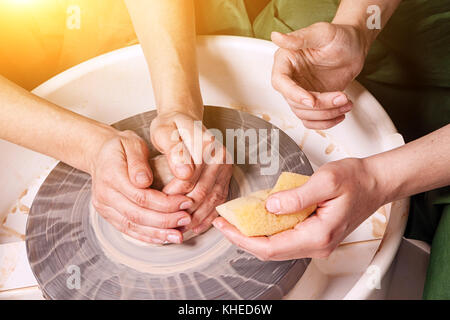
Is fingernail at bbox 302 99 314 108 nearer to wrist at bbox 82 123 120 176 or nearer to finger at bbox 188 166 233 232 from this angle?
finger at bbox 188 166 233 232

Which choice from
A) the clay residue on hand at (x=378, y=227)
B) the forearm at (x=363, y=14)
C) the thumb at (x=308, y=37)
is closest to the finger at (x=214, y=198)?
the thumb at (x=308, y=37)

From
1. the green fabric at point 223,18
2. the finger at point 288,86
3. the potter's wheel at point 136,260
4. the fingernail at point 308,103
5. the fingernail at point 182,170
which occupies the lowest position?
the potter's wheel at point 136,260

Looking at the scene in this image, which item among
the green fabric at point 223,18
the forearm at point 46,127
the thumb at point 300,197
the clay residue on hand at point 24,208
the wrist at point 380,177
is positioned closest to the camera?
the thumb at point 300,197

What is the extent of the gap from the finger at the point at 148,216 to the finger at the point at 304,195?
25 cm

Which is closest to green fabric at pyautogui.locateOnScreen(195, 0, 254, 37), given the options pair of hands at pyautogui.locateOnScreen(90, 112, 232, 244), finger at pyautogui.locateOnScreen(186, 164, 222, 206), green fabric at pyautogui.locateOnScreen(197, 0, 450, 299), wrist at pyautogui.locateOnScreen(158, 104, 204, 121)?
green fabric at pyautogui.locateOnScreen(197, 0, 450, 299)

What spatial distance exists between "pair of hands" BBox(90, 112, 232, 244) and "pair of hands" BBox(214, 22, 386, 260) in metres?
0.14

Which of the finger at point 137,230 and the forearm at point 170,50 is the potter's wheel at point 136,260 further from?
the forearm at point 170,50

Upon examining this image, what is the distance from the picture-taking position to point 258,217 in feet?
2.96

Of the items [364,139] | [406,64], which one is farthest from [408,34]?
[364,139]

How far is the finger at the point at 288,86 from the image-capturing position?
3.32ft

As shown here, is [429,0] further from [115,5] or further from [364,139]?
[115,5]

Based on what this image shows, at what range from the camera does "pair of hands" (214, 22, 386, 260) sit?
0.87 meters

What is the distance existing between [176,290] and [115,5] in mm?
1239

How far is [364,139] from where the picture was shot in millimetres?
1317
